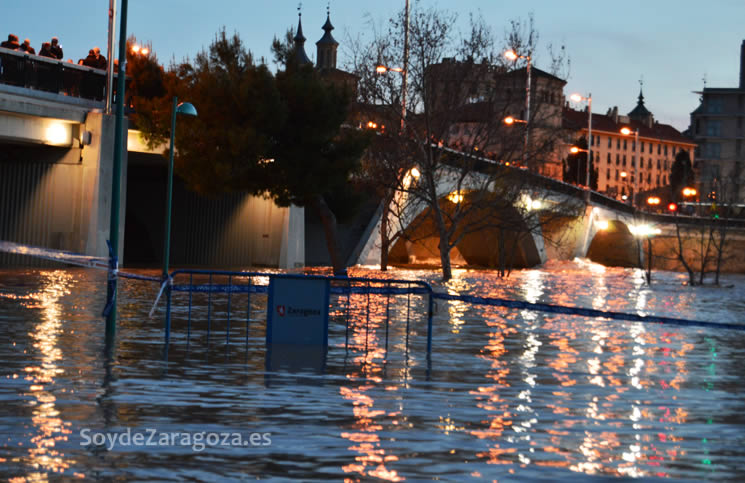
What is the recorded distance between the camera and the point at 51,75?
41.2 meters

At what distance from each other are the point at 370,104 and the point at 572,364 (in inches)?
1362

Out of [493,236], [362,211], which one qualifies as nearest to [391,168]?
[362,211]

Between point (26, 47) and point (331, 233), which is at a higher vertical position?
point (26, 47)

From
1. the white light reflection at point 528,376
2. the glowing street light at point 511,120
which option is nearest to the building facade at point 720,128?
the glowing street light at point 511,120

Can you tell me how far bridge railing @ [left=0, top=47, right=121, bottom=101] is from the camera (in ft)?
127

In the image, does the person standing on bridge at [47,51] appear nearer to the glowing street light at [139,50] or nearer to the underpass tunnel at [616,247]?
the glowing street light at [139,50]

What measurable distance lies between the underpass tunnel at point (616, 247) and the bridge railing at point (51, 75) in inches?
2552

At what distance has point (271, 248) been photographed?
5312cm

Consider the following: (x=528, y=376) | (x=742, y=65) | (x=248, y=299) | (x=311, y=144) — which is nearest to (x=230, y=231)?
(x=311, y=144)

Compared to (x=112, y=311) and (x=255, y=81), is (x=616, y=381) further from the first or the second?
(x=255, y=81)

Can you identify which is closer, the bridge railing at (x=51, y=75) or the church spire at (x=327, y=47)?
the bridge railing at (x=51, y=75)

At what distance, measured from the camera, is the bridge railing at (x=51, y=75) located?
38.6 metres

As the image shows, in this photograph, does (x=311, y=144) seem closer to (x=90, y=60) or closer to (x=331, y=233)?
(x=331, y=233)

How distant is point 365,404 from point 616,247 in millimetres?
97142
